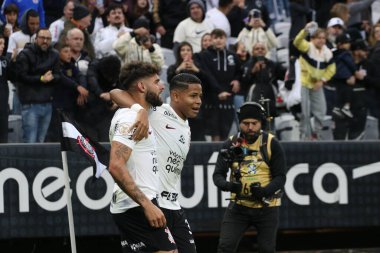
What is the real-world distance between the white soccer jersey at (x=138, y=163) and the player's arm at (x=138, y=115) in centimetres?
4

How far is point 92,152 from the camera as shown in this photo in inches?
337

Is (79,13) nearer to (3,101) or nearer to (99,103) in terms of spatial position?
(99,103)

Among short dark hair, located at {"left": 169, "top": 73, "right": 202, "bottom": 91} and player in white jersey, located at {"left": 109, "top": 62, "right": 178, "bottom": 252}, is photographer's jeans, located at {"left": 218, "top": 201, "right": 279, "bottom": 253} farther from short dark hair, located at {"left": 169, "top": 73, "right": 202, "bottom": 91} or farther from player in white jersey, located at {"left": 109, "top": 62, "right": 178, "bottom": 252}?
player in white jersey, located at {"left": 109, "top": 62, "right": 178, "bottom": 252}

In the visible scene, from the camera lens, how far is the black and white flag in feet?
27.9

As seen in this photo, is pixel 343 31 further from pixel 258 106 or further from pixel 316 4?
pixel 258 106

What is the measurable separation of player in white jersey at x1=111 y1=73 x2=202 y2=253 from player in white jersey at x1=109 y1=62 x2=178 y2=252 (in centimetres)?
36

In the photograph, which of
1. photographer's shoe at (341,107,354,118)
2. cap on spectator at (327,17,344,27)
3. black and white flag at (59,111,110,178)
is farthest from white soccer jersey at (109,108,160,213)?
cap on spectator at (327,17,344,27)

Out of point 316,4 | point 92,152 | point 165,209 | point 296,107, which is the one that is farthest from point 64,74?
point 316,4

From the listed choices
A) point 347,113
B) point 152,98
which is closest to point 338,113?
point 347,113

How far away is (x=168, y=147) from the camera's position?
7.75 metres

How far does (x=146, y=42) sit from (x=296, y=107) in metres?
2.38

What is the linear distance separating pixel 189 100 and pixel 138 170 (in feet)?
3.06

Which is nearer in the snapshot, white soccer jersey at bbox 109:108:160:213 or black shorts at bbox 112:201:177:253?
white soccer jersey at bbox 109:108:160:213

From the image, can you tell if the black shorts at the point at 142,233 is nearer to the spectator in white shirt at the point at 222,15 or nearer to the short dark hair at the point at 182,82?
the short dark hair at the point at 182,82
